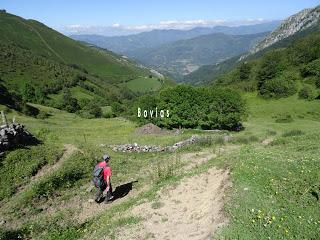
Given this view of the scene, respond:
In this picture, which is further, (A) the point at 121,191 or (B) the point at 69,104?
(B) the point at 69,104

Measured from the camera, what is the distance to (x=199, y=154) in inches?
1409

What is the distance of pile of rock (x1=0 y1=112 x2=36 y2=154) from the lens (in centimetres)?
2841

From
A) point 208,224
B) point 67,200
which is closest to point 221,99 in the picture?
point 67,200

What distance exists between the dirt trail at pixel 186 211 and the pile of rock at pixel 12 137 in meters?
12.8

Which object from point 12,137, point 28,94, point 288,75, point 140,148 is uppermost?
point 12,137

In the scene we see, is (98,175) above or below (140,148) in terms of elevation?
above

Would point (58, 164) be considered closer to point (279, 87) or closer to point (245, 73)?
point (279, 87)

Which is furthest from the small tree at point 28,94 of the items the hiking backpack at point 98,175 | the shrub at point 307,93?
the hiking backpack at point 98,175

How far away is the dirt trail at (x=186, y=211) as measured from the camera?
55.3 ft

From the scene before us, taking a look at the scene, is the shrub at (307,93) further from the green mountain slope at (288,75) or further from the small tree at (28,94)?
the small tree at (28,94)

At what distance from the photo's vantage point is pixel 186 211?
1941 cm

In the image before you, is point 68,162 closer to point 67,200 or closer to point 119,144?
point 67,200

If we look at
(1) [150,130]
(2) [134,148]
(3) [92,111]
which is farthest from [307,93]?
(2) [134,148]

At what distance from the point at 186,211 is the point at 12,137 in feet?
54.6
